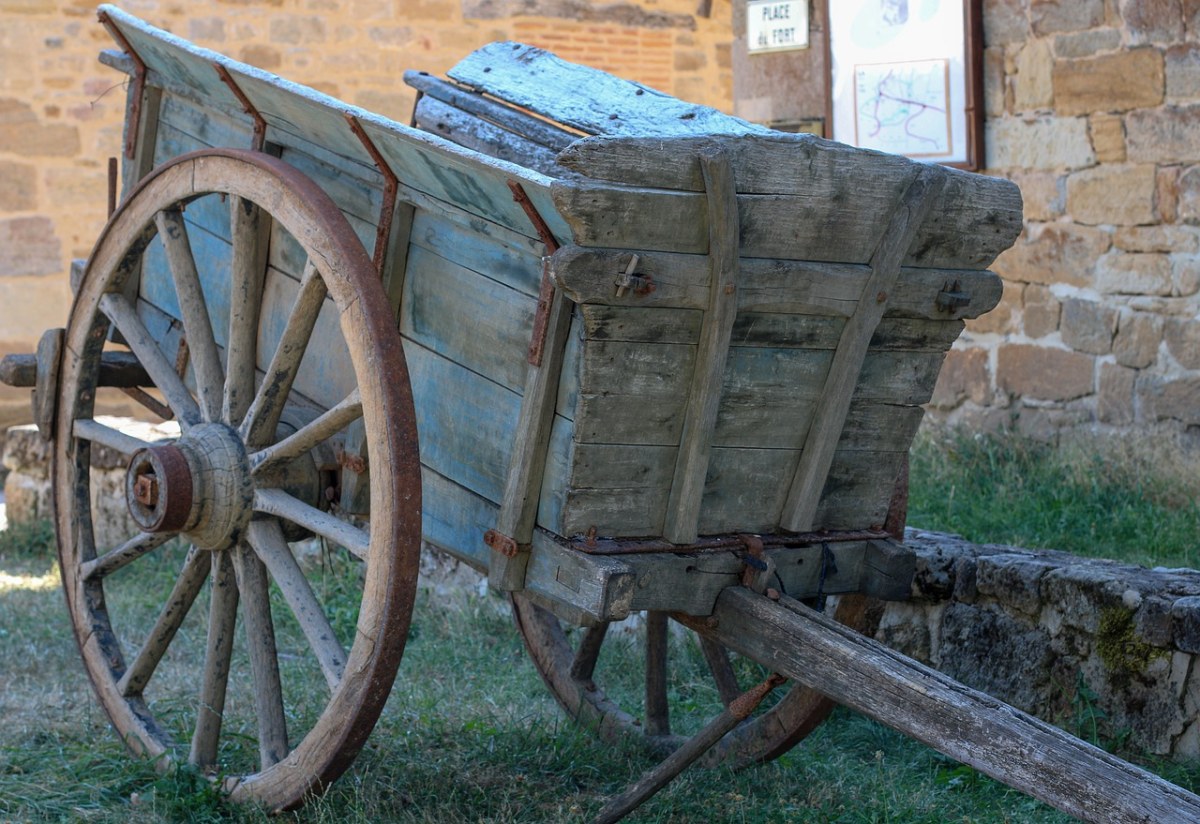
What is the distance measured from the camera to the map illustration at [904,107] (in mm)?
5434

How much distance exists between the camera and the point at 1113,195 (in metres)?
5.00

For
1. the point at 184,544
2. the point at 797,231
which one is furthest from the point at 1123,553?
the point at 184,544

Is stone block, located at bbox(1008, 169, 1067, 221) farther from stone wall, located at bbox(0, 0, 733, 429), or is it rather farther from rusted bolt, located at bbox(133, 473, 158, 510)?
stone wall, located at bbox(0, 0, 733, 429)

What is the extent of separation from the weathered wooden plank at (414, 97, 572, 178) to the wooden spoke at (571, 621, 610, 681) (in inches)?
47.2

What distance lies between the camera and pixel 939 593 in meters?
3.50

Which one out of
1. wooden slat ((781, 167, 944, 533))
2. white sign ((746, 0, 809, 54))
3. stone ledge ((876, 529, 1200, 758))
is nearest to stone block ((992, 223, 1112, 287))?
white sign ((746, 0, 809, 54))

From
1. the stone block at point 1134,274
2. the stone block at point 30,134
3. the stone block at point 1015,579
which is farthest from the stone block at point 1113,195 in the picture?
the stone block at point 30,134

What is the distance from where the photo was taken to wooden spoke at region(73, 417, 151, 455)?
3136 millimetres

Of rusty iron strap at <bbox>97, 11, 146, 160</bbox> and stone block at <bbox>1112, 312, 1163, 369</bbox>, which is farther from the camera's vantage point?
stone block at <bbox>1112, 312, 1163, 369</bbox>

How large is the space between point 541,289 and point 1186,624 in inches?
63.7

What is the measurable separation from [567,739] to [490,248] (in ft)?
4.43

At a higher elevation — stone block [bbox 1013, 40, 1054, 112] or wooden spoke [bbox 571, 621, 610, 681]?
stone block [bbox 1013, 40, 1054, 112]

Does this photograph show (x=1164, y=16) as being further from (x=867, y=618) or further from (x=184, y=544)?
(x=184, y=544)

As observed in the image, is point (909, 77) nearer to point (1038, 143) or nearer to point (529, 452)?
point (1038, 143)
